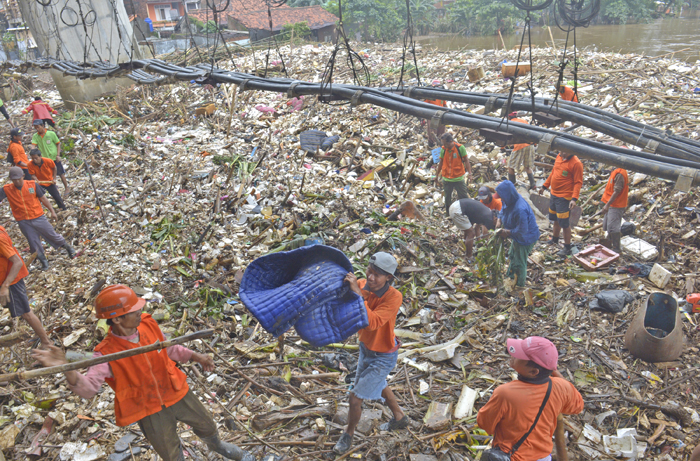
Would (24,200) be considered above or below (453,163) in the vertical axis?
above

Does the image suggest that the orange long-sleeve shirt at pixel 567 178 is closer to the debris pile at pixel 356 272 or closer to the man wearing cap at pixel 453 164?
the debris pile at pixel 356 272

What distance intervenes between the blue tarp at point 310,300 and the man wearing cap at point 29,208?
4676 millimetres

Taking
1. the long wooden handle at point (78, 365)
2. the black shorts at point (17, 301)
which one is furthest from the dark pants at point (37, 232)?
the long wooden handle at point (78, 365)

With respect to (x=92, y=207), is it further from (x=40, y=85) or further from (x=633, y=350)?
(x=40, y=85)

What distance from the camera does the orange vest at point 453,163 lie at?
6.70m

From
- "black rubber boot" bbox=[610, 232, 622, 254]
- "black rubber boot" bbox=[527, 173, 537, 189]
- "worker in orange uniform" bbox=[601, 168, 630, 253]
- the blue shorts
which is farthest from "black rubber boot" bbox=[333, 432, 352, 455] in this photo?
"black rubber boot" bbox=[527, 173, 537, 189]

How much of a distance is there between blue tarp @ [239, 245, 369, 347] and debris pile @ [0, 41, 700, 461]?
3.20ft

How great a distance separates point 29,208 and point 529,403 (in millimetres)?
6372

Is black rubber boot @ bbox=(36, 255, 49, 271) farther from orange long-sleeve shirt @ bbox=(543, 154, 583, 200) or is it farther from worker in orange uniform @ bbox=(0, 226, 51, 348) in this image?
orange long-sleeve shirt @ bbox=(543, 154, 583, 200)

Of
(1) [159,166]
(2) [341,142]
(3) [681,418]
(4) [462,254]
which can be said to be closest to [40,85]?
(1) [159,166]

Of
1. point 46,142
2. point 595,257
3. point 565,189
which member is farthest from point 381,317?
Answer: point 46,142

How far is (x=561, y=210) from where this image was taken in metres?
6.04

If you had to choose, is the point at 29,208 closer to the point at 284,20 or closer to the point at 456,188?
the point at 456,188

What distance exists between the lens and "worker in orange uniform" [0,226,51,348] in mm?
4023
